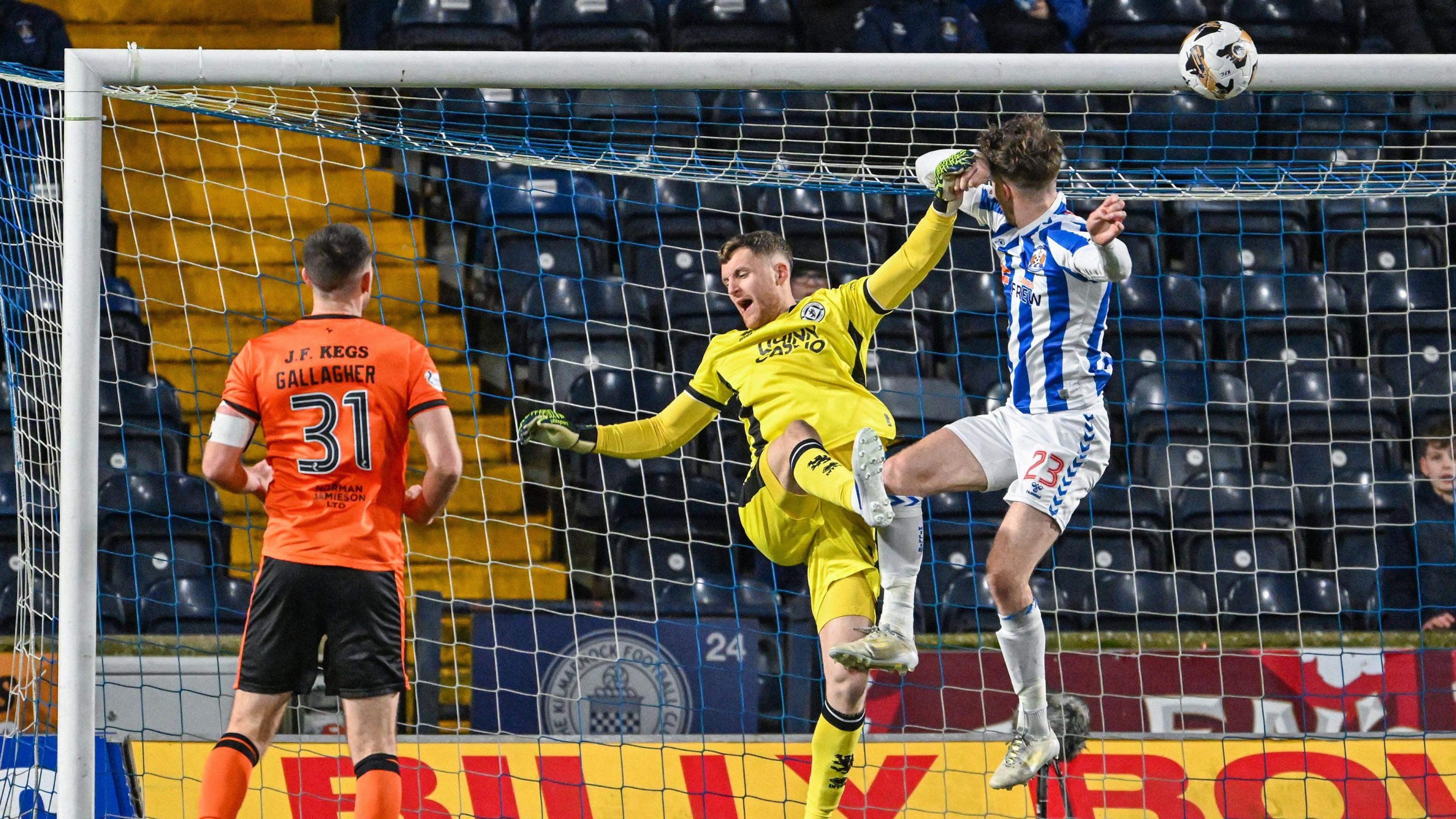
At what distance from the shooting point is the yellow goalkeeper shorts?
536cm

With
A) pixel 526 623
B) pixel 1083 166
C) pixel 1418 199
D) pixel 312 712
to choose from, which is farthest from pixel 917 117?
pixel 312 712

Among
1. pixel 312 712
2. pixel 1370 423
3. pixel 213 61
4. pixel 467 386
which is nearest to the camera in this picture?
pixel 213 61

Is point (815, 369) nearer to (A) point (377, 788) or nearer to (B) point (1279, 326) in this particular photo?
(A) point (377, 788)

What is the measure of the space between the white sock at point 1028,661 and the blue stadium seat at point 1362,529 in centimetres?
A: 312

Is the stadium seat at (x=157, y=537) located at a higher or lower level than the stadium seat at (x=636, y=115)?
lower

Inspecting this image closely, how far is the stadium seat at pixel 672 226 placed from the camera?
324 inches

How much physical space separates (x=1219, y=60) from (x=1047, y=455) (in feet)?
4.40

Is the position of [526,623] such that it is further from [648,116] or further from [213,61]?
[648,116]

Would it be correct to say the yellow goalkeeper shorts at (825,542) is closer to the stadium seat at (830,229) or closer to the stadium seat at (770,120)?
the stadium seat at (830,229)

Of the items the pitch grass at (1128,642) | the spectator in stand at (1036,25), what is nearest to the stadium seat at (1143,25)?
the spectator in stand at (1036,25)

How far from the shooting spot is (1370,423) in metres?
7.71

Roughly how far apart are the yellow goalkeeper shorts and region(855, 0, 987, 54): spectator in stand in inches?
158

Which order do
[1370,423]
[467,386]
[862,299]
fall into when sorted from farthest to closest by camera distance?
[467,386] < [1370,423] < [862,299]

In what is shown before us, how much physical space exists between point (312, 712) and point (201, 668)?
67cm
